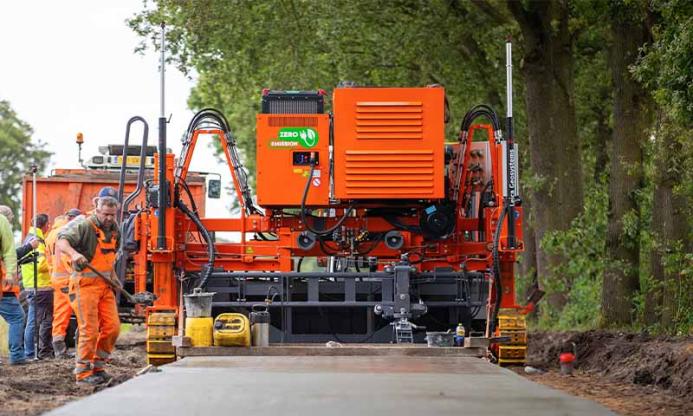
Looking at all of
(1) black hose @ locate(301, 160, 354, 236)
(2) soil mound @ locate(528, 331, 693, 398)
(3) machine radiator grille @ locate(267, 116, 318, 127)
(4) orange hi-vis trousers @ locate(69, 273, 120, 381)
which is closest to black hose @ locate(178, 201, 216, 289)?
(1) black hose @ locate(301, 160, 354, 236)

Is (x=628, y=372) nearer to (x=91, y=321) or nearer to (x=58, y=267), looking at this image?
(x=91, y=321)

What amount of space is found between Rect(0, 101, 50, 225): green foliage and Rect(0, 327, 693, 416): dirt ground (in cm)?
5118

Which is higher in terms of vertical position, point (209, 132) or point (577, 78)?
point (577, 78)

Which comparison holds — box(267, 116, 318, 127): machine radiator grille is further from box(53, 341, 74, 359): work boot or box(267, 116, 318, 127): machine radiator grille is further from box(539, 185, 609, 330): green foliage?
box(539, 185, 609, 330): green foliage

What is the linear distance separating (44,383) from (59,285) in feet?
7.57

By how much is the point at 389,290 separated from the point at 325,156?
179 cm

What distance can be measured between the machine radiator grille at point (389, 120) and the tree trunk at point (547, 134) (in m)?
11.1

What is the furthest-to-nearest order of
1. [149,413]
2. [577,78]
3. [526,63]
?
[577,78] < [526,63] < [149,413]

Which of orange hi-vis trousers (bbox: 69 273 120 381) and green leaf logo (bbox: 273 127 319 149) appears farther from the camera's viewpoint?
green leaf logo (bbox: 273 127 319 149)

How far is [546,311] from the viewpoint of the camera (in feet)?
98.2

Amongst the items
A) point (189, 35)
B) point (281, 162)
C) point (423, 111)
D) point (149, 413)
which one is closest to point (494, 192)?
point (423, 111)

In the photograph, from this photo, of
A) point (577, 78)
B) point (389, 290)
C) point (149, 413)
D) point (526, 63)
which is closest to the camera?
point (149, 413)

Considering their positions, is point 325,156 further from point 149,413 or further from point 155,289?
point 149,413

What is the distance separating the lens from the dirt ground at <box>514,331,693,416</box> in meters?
14.8
